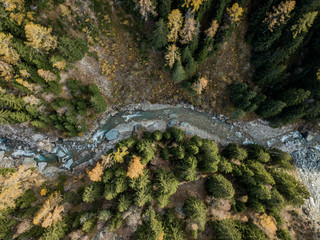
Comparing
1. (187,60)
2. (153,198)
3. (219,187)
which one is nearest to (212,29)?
(187,60)

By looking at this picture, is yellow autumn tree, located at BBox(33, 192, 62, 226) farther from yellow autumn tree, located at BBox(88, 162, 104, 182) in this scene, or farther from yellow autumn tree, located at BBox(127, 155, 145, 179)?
yellow autumn tree, located at BBox(127, 155, 145, 179)

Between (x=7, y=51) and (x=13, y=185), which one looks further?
(x=13, y=185)

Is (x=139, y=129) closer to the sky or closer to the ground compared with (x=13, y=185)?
closer to the sky

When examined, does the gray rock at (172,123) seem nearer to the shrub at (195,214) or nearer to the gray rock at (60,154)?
the shrub at (195,214)

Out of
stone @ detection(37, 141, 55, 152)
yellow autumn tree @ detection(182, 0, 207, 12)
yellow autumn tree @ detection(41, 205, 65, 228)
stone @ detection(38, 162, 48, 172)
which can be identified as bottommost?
stone @ detection(38, 162, 48, 172)

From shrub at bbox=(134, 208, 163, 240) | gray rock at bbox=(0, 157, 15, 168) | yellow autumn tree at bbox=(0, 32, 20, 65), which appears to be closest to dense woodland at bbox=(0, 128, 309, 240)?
shrub at bbox=(134, 208, 163, 240)

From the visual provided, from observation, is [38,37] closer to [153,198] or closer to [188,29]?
[188,29]
